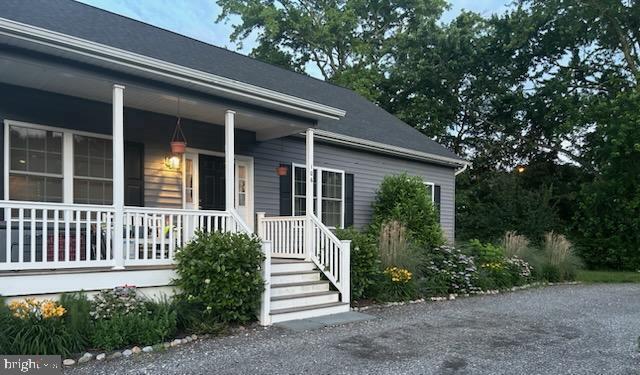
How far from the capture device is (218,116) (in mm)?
8242

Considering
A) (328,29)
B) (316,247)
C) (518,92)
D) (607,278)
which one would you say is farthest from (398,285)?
(328,29)

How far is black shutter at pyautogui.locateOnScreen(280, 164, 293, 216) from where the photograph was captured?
402 inches

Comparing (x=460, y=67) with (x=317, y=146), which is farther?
(x=460, y=67)

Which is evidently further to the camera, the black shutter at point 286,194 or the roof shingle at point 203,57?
the black shutter at point 286,194

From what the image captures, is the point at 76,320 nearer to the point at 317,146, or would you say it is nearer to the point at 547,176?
the point at 317,146

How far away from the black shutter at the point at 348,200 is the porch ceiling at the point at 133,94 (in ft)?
9.58

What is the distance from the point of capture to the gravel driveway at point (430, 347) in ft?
15.4

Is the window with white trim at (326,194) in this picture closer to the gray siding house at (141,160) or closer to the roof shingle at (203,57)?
the gray siding house at (141,160)

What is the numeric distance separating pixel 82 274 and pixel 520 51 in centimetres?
1942

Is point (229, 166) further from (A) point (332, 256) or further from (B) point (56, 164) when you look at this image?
(B) point (56, 164)

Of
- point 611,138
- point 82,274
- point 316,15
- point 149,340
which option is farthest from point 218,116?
point 316,15

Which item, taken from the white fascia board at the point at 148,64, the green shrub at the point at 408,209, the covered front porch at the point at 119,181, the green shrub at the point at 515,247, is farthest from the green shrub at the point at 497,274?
the white fascia board at the point at 148,64

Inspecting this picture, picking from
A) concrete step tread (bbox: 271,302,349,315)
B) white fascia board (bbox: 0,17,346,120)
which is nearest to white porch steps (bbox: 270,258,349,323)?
concrete step tread (bbox: 271,302,349,315)

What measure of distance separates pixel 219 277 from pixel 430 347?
2.53m
